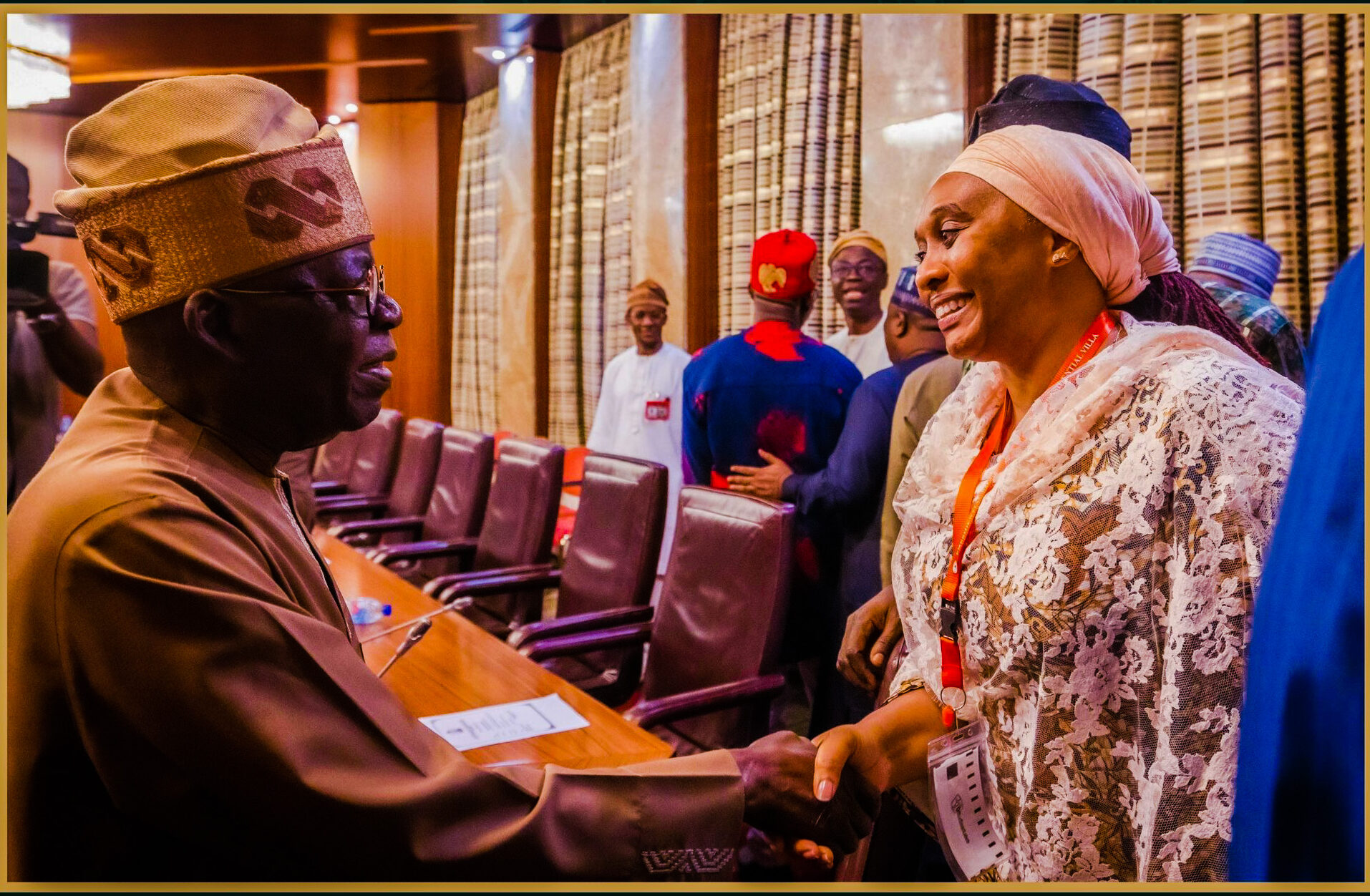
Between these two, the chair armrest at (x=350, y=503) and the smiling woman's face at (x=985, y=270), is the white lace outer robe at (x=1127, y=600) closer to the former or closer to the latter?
the smiling woman's face at (x=985, y=270)

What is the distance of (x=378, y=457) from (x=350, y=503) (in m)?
0.44

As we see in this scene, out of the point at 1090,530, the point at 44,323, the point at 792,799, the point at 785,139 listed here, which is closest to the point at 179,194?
the point at 792,799

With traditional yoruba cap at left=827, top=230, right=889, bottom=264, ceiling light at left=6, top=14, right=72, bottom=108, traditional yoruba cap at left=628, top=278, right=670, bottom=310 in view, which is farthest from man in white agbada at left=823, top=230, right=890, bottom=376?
ceiling light at left=6, top=14, right=72, bottom=108

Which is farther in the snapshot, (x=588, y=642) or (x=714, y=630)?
(x=588, y=642)

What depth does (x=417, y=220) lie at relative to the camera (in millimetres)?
7754

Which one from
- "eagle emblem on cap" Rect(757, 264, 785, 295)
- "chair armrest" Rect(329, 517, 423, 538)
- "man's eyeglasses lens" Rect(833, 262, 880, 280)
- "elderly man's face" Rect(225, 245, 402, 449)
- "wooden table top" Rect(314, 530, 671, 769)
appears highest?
"man's eyeglasses lens" Rect(833, 262, 880, 280)

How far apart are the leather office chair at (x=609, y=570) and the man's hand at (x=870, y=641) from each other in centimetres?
87

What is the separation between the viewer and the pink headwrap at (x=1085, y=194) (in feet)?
3.69

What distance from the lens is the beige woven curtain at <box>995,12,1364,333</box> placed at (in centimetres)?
255

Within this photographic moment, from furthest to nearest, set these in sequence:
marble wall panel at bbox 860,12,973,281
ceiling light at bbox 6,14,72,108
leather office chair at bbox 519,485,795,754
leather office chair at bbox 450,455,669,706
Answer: ceiling light at bbox 6,14,72,108 → marble wall panel at bbox 860,12,973,281 → leather office chair at bbox 450,455,669,706 → leather office chair at bbox 519,485,795,754

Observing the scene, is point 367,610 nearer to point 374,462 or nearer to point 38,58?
point 374,462

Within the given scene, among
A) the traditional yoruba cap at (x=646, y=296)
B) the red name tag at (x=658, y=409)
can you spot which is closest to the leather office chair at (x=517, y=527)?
the red name tag at (x=658, y=409)

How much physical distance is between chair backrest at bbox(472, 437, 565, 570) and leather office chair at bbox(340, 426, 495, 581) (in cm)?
20

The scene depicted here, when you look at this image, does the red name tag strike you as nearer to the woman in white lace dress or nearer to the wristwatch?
the wristwatch
